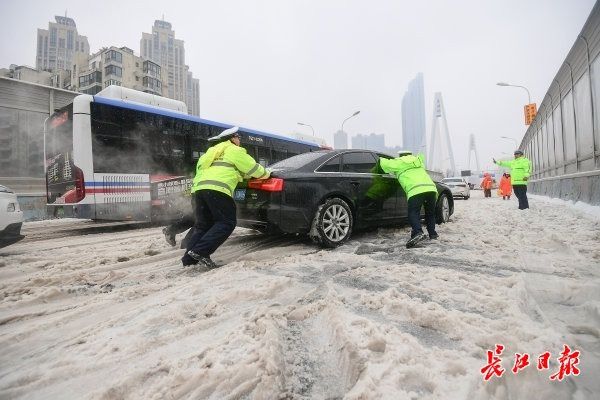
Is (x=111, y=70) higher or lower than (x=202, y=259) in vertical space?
higher

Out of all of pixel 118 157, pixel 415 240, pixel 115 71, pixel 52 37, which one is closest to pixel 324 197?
pixel 415 240

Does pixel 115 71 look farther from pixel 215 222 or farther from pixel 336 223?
pixel 336 223

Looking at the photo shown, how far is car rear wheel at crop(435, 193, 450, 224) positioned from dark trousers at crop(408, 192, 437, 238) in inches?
62.8

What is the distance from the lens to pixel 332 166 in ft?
15.7

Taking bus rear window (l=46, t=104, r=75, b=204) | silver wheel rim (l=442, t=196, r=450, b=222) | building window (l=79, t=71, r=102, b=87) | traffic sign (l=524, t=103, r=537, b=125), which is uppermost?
building window (l=79, t=71, r=102, b=87)

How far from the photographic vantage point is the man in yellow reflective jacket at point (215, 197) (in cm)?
362

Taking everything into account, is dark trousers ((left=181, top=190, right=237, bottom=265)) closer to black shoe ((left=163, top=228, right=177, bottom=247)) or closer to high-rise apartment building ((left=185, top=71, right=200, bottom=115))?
black shoe ((left=163, top=228, right=177, bottom=247))

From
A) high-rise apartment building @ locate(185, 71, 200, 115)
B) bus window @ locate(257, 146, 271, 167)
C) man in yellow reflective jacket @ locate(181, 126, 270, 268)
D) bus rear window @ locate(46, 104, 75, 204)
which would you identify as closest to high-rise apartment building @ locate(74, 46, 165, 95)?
high-rise apartment building @ locate(185, 71, 200, 115)

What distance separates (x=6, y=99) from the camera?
1332cm

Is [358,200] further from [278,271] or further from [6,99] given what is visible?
[6,99]

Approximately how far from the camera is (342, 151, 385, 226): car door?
16.0 feet

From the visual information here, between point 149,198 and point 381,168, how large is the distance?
6.17m

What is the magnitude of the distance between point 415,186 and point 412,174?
19cm

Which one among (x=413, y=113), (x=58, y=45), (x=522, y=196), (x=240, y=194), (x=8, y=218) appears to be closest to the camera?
(x=8, y=218)
